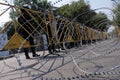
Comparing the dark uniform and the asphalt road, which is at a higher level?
the dark uniform

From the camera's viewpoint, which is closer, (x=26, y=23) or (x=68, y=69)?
(x=68, y=69)

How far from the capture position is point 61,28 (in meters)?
14.0

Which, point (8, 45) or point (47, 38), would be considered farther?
point (47, 38)

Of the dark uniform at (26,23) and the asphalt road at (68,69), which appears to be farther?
the dark uniform at (26,23)

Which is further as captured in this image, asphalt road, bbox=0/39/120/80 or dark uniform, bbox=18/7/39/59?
dark uniform, bbox=18/7/39/59

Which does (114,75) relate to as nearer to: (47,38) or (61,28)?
(47,38)

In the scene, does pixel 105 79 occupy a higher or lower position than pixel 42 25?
lower

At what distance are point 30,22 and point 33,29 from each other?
279 millimetres

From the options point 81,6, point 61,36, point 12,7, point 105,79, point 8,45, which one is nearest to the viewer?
point 105,79

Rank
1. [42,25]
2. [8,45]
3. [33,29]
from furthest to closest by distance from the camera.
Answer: [42,25], [33,29], [8,45]

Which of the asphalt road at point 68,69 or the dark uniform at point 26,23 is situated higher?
the dark uniform at point 26,23

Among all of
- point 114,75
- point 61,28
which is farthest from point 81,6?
point 114,75

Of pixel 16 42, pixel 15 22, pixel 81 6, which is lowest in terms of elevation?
pixel 16 42

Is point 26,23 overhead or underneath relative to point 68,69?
overhead
